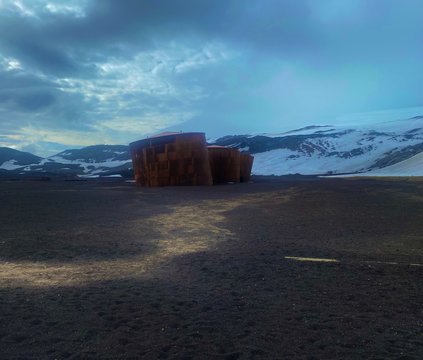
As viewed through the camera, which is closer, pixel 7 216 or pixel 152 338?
pixel 152 338

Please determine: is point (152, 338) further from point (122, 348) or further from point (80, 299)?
point (80, 299)

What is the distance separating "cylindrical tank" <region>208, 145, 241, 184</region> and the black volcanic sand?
34401 millimetres

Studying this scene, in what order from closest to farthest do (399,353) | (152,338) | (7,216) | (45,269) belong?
(399,353) < (152,338) < (45,269) < (7,216)

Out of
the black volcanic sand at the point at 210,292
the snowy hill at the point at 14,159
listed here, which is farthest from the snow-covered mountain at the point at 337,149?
the black volcanic sand at the point at 210,292

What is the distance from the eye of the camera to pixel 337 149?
140 m

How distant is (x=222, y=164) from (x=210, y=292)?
42.0m

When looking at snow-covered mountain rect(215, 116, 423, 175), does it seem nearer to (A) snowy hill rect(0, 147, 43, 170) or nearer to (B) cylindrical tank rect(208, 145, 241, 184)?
(B) cylindrical tank rect(208, 145, 241, 184)

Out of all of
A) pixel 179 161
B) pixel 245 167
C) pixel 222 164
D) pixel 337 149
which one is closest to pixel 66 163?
pixel 337 149

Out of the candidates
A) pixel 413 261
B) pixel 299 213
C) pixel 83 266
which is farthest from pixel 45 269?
pixel 299 213

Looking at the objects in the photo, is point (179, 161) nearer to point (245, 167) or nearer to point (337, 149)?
point (245, 167)

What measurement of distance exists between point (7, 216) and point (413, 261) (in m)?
14.3

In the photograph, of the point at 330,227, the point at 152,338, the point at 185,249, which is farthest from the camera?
the point at 330,227

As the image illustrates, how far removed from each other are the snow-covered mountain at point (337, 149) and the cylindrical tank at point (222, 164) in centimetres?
6774

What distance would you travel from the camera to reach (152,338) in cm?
471
